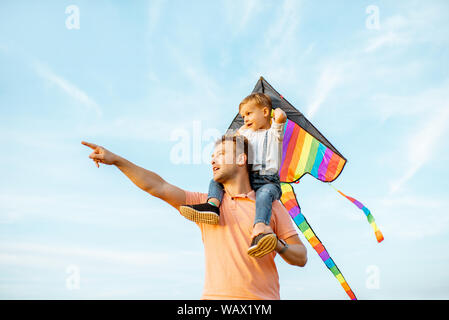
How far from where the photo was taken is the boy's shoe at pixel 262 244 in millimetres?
2316

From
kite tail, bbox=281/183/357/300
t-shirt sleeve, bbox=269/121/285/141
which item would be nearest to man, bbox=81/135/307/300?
t-shirt sleeve, bbox=269/121/285/141

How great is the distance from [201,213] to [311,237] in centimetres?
231

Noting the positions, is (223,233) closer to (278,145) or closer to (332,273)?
(278,145)

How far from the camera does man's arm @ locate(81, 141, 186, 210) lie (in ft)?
8.31

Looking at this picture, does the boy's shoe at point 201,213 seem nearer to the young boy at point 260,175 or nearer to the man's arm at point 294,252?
the young boy at point 260,175

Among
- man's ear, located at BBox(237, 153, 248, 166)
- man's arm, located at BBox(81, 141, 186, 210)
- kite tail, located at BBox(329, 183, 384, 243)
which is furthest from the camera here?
kite tail, located at BBox(329, 183, 384, 243)

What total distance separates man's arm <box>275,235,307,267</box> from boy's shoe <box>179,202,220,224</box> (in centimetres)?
42

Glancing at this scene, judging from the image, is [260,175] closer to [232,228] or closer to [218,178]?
[218,178]

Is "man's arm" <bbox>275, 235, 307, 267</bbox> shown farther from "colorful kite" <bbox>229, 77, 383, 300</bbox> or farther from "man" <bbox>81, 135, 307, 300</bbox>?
"colorful kite" <bbox>229, 77, 383, 300</bbox>

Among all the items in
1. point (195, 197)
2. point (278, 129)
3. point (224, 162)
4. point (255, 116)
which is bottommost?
point (195, 197)

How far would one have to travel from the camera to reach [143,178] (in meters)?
2.60

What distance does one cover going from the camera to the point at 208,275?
253 centimetres

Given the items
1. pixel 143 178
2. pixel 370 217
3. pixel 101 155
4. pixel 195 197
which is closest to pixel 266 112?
pixel 195 197
